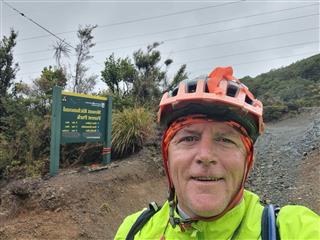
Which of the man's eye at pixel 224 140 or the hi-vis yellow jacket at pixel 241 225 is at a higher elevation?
the man's eye at pixel 224 140

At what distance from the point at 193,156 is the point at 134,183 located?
6.51 metres

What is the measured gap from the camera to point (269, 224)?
4.25 ft

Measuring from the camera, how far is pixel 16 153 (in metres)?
9.16

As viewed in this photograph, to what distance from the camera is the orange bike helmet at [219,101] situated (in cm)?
156

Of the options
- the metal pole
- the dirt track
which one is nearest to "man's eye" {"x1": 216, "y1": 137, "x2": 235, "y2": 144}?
the dirt track

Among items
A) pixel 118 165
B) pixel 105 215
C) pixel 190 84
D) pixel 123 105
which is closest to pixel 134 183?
pixel 118 165

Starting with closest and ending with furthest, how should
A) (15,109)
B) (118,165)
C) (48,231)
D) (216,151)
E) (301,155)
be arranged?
(216,151)
(48,231)
(118,165)
(301,155)
(15,109)

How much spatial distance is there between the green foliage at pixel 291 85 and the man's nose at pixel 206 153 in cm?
2238

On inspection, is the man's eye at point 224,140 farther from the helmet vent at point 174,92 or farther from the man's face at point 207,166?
the helmet vent at point 174,92

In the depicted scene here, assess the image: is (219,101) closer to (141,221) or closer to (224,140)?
(224,140)

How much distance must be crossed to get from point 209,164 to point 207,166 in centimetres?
1

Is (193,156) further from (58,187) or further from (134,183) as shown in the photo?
(134,183)

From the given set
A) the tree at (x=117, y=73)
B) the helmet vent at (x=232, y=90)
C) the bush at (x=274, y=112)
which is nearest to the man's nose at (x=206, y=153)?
the helmet vent at (x=232, y=90)

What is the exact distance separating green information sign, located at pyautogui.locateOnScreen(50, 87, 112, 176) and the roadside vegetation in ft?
2.55
